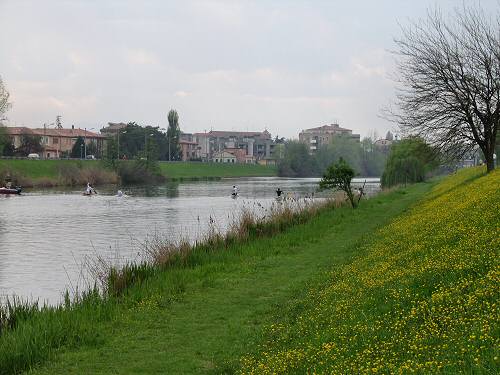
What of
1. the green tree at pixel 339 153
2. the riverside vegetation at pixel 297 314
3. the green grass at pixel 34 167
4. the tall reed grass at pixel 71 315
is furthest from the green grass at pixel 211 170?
the riverside vegetation at pixel 297 314

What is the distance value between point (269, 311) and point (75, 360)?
419cm

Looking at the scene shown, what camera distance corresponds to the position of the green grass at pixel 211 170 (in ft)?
431

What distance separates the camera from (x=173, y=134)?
6742 inches

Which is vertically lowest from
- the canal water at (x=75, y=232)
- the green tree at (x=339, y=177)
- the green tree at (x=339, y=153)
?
the canal water at (x=75, y=232)

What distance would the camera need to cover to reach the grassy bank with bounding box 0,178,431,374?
10648 mm

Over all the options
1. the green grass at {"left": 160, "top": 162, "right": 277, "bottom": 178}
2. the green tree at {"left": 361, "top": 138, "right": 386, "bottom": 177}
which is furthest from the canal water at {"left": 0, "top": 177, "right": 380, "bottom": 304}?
the green tree at {"left": 361, "top": 138, "right": 386, "bottom": 177}

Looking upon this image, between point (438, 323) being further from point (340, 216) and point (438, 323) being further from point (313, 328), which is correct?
point (340, 216)

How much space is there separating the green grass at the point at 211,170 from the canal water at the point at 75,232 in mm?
64900

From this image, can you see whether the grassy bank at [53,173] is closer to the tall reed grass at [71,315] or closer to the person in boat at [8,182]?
the person in boat at [8,182]

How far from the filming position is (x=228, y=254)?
70.4 feet

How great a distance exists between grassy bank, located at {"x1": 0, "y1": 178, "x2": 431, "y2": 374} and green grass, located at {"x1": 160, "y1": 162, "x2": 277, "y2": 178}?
103m

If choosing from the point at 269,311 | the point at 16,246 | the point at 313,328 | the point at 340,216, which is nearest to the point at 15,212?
the point at 16,246

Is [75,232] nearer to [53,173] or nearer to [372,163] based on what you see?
[53,173]

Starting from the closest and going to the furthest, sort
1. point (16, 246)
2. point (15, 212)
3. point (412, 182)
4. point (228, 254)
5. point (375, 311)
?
point (375, 311), point (228, 254), point (16, 246), point (15, 212), point (412, 182)
